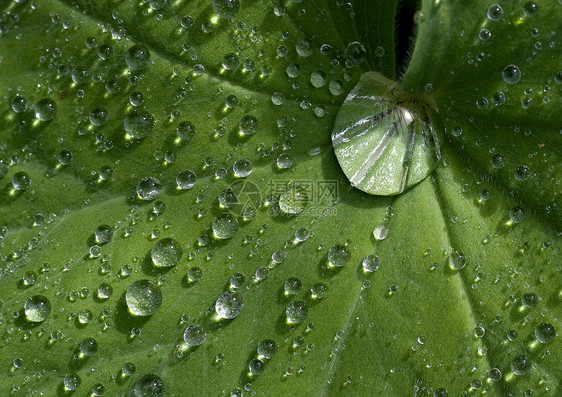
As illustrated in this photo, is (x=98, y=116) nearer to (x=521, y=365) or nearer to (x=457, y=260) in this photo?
(x=457, y=260)

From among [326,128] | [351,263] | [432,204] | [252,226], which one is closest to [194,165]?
[252,226]

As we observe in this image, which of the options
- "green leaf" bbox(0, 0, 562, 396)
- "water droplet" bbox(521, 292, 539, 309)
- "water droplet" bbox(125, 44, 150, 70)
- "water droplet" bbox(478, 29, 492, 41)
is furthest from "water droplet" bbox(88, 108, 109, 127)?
"water droplet" bbox(521, 292, 539, 309)

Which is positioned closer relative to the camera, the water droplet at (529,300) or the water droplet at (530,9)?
the water droplet at (530,9)

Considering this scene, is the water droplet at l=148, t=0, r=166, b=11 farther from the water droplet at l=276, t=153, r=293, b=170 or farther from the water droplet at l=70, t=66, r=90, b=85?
the water droplet at l=276, t=153, r=293, b=170

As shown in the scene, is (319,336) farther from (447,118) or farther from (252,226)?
(447,118)

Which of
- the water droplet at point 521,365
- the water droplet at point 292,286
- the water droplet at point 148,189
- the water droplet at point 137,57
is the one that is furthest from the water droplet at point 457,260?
the water droplet at point 137,57

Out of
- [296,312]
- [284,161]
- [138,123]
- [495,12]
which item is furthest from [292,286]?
[495,12]

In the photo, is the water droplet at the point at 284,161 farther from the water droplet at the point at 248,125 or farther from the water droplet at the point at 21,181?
the water droplet at the point at 21,181
